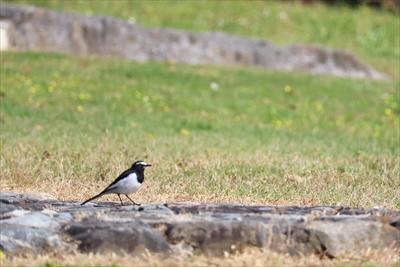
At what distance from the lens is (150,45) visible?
2309cm

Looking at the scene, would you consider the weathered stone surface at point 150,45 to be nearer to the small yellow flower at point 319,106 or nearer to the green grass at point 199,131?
the green grass at point 199,131

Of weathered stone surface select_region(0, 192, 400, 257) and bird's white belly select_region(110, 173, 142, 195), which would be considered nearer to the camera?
weathered stone surface select_region(0, 192, 400, 257)

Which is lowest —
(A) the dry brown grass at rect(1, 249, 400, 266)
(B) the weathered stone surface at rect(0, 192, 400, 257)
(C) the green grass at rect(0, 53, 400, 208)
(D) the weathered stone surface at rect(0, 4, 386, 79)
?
(C) the green grass at rect(0, 53, 400, 208)

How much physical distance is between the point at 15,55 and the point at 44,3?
19.4 feet

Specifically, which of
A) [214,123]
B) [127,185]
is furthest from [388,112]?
[127,185]

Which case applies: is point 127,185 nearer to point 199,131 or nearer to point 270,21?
point 199,131

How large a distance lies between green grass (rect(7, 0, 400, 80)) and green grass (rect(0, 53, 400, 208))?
479 centimetres

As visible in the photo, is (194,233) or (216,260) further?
(194,233)

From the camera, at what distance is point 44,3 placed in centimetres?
2716

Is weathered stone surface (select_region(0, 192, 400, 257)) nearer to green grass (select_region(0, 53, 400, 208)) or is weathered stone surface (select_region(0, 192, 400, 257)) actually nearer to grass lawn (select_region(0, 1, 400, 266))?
grass lawn (select_region(0, 1, 400, 266))

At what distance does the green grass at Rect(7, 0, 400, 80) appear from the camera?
26.9 m

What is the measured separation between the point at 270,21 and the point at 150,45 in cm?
605

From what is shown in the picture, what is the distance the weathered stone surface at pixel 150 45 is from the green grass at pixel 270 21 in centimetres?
200

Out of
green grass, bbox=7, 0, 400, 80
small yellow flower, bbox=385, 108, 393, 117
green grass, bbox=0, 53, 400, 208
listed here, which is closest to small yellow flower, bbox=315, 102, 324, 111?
green grass, bbox=0, 53, 400, 208
